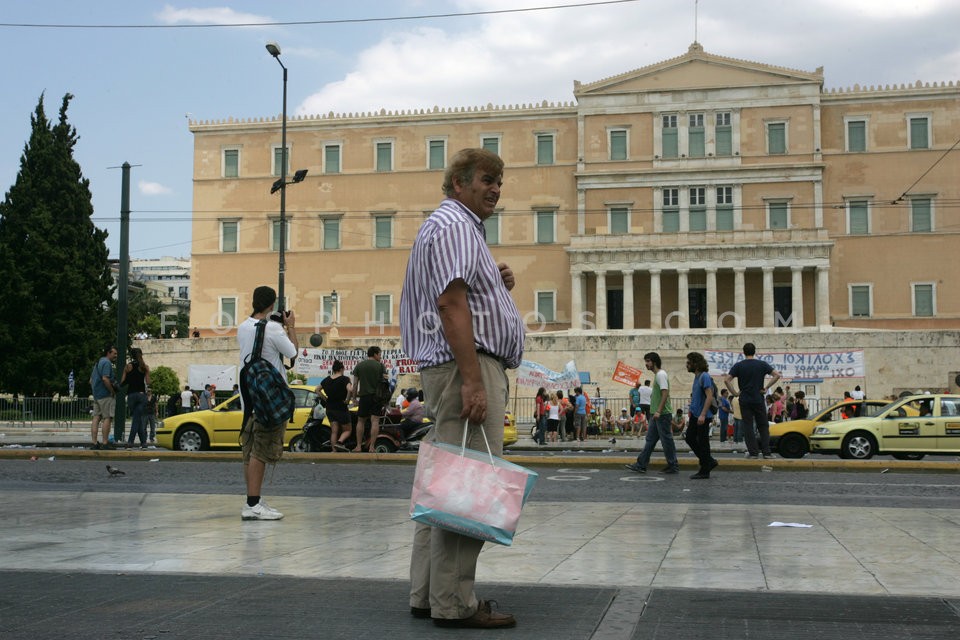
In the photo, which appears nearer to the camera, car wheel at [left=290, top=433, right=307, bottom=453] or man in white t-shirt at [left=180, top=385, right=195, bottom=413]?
car wheel at [left=290, top=433, right=307, bottom=453]

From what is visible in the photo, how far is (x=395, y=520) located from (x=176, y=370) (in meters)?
43.9

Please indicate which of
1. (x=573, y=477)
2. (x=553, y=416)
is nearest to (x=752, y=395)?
(x=573, y=477)

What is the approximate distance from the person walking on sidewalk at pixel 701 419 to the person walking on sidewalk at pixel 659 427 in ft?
1.06

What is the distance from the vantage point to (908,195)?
173 ft

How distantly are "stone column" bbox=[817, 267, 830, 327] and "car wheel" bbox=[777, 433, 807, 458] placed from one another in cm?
3240

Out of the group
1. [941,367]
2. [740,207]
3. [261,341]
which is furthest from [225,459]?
[740,207]

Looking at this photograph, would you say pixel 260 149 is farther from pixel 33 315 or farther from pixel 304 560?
pixel 304 560

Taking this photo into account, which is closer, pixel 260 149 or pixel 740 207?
pixel 740 207

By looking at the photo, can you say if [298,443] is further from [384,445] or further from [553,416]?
[553,416]

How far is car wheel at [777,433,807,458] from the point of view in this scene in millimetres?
20156

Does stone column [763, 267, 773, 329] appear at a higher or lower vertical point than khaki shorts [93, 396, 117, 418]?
higher

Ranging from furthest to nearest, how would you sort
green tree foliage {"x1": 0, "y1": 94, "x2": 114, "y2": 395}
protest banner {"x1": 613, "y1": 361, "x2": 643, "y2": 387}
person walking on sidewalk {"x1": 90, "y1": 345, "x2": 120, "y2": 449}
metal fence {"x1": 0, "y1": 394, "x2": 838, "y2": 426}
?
green tree foliage {"x1": 0, "y1": 94, "x2": 114, "y2": 395} < metal fence {"x1": 0, "y1": 394, "x2": 838, "y2": 426} < protest banner {"x1": 613, "y1": 361, "x2": 643, "y2": 387} < person walking on sidewalk {"x1": 90, "y1": 345, "x2": 120, "y2": 449}

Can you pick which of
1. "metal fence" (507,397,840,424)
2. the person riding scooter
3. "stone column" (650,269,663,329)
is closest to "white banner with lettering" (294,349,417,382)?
"metal fence" (507,397,840,424)

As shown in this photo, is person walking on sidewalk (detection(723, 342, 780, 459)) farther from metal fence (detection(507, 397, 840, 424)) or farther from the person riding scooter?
metal fence (detection(507, 397, 840, 424))
